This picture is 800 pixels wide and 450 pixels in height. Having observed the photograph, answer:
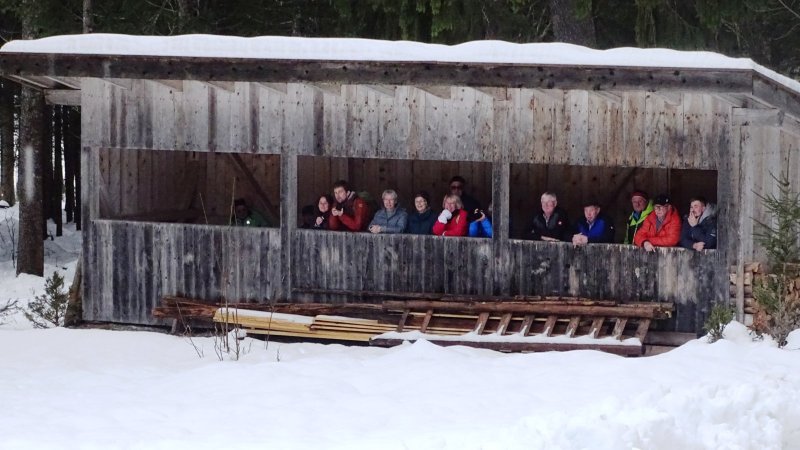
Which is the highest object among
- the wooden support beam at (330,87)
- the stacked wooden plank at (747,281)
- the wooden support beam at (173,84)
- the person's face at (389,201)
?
the wooden support beam at (173,84)

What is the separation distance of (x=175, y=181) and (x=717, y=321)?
27.3 feet

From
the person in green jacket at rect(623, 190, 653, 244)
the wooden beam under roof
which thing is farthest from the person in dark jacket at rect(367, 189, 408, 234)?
the person in green jacket at rect(623, 190, 653, 244)

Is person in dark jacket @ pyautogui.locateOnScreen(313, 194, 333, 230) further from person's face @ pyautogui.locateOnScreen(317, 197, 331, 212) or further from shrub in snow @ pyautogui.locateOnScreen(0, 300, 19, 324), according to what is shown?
shrub in snow @ pyautogui.locateOnScreen(0, 300, 19, 324)

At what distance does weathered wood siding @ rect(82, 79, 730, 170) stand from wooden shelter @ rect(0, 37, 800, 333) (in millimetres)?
17

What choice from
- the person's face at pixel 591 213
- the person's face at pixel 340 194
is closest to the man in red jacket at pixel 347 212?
the person's face at pixel 340 194

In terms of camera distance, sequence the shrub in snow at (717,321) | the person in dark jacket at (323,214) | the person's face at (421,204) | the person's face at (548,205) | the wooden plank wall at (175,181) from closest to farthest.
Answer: the shrub in snow at (717,321) → the person's face at (548,205) → the person's face at (421,204) → the person in dark jacket at (323,214) → the wooden plank wall at (175,181)

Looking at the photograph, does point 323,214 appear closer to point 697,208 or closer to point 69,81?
point 69,81

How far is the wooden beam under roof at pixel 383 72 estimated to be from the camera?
13914mm

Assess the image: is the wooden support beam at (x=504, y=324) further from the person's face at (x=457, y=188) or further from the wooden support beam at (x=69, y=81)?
the wooden support beam at (x=69, y=81)

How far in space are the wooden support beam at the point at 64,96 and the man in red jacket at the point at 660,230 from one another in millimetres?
6962

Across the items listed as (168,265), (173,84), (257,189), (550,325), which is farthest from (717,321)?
(257,189)

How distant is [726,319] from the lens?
1421 centimetres

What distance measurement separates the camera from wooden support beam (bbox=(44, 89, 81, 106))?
17000mm

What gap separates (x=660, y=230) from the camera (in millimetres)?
15188
